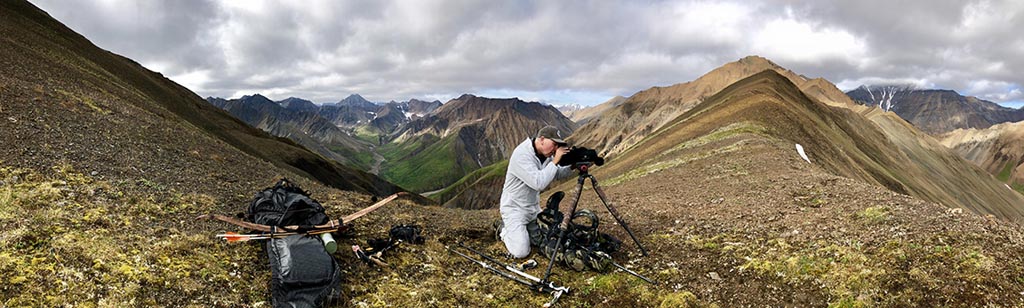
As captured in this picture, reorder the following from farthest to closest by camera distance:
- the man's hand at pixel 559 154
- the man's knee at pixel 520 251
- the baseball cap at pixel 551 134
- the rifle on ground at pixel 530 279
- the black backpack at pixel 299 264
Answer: the man's knee at pixel 520 251, the baseball cap at pixel 551 134, the man's hand at pixel 559 154, the rifle on ground at pixel 530 279, the black backpack at pixel 299 264

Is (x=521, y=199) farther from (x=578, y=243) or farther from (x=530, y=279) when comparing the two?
(x=530, y=279)

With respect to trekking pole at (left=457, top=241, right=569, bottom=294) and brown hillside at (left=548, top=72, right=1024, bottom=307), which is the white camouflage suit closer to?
trekking pole at (left=457, top=241, right=569, bottom=294)

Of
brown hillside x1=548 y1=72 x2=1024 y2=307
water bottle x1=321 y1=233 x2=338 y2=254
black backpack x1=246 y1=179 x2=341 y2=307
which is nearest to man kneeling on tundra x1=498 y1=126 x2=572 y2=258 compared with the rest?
brown hillside x1=548 y1=72 x2=1024 y2=307

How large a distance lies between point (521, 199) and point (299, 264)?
15.4 ft

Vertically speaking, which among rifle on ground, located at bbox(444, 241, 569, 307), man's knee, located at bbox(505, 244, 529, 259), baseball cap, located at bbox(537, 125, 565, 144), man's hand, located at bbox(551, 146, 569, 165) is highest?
baseball cap, located at bbox(537, 125, 565, 144)

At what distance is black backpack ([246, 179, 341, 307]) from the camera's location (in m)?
6.68

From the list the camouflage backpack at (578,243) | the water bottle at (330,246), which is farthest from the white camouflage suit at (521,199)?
the water bottle at (330,246)

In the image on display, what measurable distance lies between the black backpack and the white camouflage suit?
3.85 meters

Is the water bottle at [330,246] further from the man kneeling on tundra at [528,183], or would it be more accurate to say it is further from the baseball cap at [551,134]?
the baseball cap at [551,134]

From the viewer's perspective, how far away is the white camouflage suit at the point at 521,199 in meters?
9.17

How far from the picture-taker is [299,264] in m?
6.93

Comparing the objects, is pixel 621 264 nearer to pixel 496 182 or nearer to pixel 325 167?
pixel 325 167

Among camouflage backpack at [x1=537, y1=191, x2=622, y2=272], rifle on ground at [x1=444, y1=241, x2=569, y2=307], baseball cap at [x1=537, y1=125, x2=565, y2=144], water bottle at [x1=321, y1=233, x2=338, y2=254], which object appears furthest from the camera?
baseball cap at [x1=537, y1=125, x2=565, y2=144]

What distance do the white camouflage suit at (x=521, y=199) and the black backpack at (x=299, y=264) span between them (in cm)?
385
